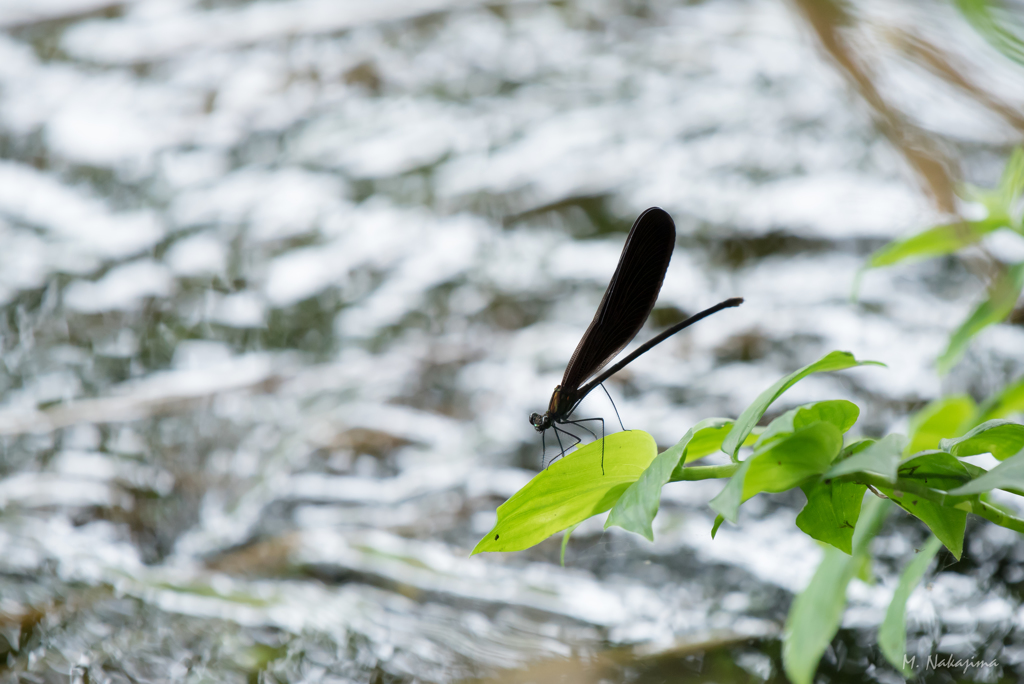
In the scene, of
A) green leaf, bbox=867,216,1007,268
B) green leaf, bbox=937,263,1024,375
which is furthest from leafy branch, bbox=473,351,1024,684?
green leaf, bbox=867,216,1007,268

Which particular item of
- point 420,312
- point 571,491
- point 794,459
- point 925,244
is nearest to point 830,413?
point 794,459

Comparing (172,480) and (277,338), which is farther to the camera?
(277,338)

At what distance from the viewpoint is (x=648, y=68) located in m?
2.27

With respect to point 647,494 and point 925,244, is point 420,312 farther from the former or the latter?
point 647,494

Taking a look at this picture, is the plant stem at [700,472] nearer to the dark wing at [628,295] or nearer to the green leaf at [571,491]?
the green leaf at [571,491]

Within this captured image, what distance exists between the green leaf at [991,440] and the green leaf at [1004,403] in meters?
0.10

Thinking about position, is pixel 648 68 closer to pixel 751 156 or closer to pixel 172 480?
pixel 751 156

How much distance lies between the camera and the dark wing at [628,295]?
0.64 metres

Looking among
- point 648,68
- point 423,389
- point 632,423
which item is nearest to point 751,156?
point 648,68

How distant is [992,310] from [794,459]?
41 cm

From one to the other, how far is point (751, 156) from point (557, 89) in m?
0.69

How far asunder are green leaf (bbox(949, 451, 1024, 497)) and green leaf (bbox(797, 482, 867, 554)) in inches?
2.6

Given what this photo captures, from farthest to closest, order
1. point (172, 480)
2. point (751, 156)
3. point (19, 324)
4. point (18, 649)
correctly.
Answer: point (751, 156), point (19, 324), point (172, 480), point (18, 649)

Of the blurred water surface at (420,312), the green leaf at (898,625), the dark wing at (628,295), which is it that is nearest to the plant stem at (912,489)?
the green leaf at (898,625)
